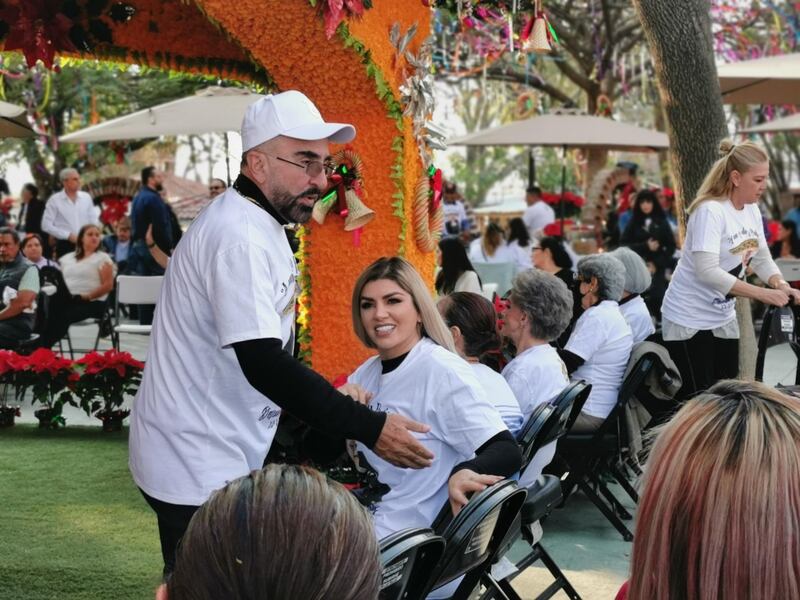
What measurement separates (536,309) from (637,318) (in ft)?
5.48

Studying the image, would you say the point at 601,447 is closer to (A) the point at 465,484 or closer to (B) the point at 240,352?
(A) the point at 465,484

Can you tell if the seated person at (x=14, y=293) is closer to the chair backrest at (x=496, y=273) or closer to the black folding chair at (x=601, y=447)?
the chair backrest at (x=496, y=273)

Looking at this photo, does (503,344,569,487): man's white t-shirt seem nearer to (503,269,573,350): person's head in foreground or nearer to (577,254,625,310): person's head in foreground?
(503,269,573,350): person's head in foreground

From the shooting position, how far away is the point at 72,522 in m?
5.54

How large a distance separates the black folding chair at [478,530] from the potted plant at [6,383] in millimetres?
5506

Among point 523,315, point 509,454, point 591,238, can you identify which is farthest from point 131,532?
point 591,238

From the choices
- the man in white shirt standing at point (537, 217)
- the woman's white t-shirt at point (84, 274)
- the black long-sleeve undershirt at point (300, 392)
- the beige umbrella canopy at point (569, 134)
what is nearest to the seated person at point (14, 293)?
the woman's white t-shirt at point (84, 274)

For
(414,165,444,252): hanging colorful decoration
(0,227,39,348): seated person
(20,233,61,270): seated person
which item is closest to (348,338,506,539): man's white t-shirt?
(414,165,444,252): hanging colorful decoration

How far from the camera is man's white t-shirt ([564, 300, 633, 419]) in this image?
5.61 m

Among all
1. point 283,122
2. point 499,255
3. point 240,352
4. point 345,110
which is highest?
point 345,110

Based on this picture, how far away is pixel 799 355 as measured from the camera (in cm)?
643

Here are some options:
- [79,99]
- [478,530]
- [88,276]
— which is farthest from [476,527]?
[79,99]

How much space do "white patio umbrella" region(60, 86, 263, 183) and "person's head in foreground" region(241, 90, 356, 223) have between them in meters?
7.72

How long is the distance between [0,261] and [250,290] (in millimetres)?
6975
